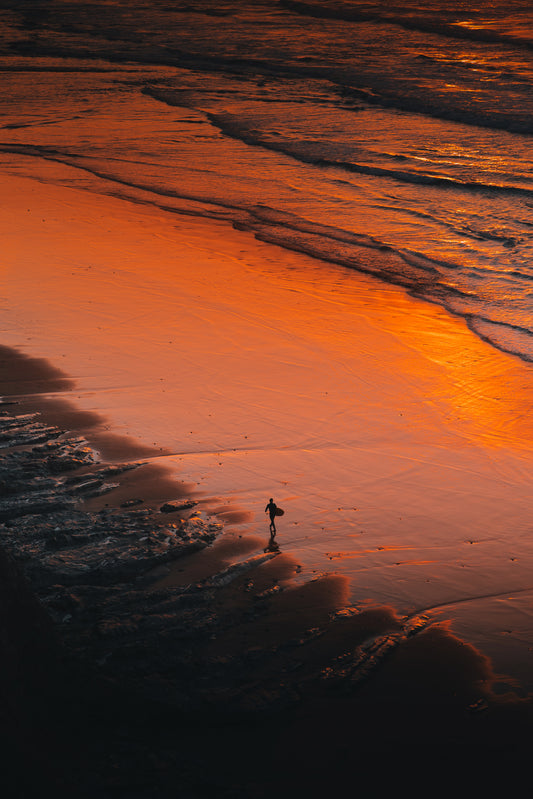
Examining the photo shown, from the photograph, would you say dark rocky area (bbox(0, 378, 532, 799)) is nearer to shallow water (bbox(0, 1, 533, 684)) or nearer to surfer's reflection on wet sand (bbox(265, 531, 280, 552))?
surfer's reflection on wet sand (bbox(265, 531, 280, 552))

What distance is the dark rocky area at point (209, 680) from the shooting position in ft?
12.9

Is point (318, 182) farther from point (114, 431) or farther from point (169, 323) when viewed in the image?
point (114, 431)

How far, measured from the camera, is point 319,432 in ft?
25.2

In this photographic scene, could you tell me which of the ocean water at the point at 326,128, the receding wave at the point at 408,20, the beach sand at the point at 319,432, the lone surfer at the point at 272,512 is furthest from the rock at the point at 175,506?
the receding wave at the point at 408,20

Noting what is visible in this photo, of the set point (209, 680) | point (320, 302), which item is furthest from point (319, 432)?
point (320, 302)

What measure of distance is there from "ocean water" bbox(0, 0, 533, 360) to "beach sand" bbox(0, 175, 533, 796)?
153 centimetres

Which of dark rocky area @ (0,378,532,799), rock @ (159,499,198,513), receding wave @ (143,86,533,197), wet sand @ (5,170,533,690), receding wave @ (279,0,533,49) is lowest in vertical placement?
dark rocky area @ (0,378,532,799)

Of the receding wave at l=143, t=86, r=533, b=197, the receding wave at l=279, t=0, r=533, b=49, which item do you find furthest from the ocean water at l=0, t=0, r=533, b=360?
the receding wave at l=279, t=0, r=533, b=49

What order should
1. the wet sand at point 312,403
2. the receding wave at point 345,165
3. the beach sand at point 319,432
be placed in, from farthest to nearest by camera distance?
the receding wave at point 345,165
the wet sand at point 312,403
the beach sand at point 319,432

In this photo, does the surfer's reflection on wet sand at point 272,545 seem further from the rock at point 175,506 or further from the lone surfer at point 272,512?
the rock at point 175,506

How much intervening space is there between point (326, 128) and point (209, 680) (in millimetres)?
19784

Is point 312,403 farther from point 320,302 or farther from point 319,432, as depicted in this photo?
point 320,302

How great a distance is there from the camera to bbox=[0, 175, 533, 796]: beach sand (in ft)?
15.6

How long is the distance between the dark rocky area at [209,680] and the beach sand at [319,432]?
0.09 feet
